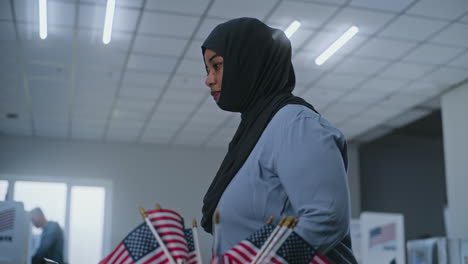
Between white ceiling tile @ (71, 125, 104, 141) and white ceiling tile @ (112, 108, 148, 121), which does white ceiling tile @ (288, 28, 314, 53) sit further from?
white ceiling tile @ (71, 125, 104, 141)

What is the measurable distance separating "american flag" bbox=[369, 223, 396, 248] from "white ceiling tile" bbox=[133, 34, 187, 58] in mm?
3362

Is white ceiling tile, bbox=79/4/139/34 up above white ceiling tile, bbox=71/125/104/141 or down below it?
above

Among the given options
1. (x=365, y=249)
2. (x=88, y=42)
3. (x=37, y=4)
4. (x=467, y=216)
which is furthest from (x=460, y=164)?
(x=37, y=4)

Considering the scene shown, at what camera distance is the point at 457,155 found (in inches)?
335

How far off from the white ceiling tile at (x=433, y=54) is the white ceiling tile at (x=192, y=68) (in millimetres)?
2559

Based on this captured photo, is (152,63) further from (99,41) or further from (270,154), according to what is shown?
(270,154)

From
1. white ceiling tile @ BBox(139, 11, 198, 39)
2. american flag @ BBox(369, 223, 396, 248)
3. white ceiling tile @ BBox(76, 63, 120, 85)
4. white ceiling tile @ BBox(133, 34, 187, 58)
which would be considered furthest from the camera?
white ceiling tile @ BBox(76, 63, 120, 85)

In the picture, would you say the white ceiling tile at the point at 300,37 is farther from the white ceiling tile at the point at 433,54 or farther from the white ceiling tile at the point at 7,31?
the white ceiling tile at the point at 7,31

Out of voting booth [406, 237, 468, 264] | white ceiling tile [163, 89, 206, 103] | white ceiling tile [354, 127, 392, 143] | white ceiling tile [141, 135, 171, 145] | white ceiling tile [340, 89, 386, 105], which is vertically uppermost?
white ceiling tile [163, 89, 206, 103]

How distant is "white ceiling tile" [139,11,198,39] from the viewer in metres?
6.17

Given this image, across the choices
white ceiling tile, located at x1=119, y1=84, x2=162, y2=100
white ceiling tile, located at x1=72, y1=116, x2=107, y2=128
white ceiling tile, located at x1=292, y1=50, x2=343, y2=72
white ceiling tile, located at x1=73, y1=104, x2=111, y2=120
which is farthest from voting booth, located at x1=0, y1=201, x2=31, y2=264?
white ceiling tile, located at x1=72, y1=116, x2=107, y2=128

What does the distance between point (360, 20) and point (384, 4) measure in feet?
1.28

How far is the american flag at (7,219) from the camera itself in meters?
4.31

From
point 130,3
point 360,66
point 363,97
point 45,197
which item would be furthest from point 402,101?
point 45,197
